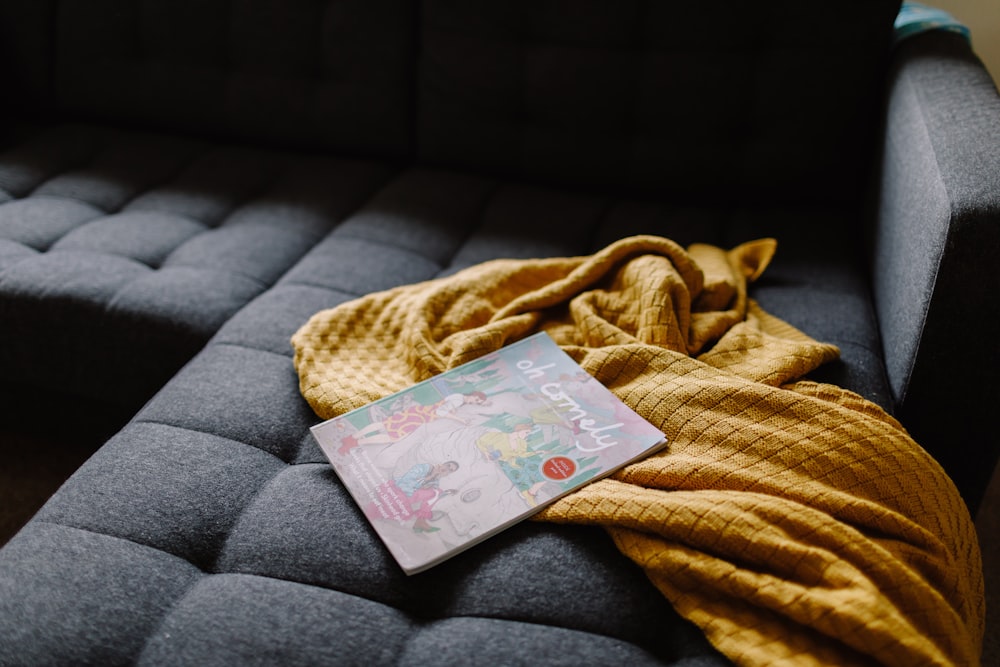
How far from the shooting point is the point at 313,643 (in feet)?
2.23

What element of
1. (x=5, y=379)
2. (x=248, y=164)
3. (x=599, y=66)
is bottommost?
(x=5, y=379)

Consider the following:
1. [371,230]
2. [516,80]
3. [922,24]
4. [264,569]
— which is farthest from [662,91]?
[264,569]

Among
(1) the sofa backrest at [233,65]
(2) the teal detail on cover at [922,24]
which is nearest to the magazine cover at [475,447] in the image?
(1) the sofa backrest at [233,65]

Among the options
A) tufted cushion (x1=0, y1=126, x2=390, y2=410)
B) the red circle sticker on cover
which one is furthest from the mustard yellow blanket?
tufted cushion (x1=0, y1=126, x2=390, y2=410)

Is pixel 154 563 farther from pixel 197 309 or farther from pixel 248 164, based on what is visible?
pixel 248 164

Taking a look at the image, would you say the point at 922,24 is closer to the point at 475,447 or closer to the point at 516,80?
the point at 516,80

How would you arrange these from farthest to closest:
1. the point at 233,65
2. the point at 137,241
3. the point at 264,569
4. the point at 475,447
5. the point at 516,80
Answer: the point at 233,65 → the point at 516,80 → the point at 137,241 → the point at 475,447 → the point at 264,569

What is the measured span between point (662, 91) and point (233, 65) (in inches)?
35.6

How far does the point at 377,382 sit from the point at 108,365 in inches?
19.4

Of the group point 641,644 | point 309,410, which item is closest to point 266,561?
point 309,410

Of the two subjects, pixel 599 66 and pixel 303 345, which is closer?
pixel 303 345

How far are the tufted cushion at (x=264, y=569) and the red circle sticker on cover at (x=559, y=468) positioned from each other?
2.3 inches

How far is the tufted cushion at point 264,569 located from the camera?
27.0 inches

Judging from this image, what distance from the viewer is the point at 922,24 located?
4.41ft
